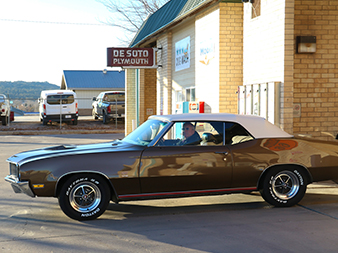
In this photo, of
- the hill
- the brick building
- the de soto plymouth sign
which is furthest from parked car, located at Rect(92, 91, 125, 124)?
the hill

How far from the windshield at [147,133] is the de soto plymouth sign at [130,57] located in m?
10.7

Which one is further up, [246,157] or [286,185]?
[246,157]

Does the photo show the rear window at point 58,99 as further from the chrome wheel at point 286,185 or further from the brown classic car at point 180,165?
the chrome wheel at point 286,185

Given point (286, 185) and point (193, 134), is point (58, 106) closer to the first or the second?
point (193, 134)

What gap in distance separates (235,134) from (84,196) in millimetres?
2418

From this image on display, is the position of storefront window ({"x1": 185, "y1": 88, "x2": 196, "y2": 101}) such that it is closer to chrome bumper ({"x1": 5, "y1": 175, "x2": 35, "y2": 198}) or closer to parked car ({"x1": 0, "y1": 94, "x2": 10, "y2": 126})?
chrome bumper ({"x1": 5, "y1": 175, "x2": 35, "y2": 198})

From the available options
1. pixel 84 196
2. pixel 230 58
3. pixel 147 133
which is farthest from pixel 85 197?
pixel 230 58

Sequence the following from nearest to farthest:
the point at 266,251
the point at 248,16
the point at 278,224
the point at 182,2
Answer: the point at 266,251
the point at 278,224
the point at 248,16
the point at 182,2

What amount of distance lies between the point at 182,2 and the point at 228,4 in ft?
10.9

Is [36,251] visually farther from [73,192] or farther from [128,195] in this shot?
[128,195]

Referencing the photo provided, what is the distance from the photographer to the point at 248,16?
36.8 ft

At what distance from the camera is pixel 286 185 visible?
6727mm

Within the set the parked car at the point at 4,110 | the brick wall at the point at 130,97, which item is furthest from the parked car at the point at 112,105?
→ the parked car at the point at 4,110

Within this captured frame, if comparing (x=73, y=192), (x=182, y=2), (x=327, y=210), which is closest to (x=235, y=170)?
(x=327, y=210)
